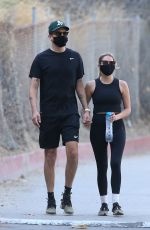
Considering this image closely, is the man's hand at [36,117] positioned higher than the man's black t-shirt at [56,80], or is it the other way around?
the man's black t-shirt at [56,80]

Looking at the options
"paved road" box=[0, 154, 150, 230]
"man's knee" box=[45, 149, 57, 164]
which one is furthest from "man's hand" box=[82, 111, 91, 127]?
"paved road" box=[0, 154, 150, 230]

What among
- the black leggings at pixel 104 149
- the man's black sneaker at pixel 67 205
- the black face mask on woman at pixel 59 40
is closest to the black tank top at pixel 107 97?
the black leggings at pixel 104 149

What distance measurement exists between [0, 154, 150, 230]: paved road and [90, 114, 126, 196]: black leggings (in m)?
0.38

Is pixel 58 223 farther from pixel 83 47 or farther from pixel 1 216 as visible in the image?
pixel 83 47

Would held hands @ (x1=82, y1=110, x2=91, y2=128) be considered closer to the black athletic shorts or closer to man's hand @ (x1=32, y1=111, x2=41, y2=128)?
the black athletic shorts

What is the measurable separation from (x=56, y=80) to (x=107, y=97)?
603mm

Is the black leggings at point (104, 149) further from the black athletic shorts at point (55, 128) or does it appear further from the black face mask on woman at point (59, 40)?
the black face mask on woman at point (59, 40)

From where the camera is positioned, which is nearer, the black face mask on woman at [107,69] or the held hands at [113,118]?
the held hands at [113,118]

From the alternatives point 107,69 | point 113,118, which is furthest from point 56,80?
point 113,118

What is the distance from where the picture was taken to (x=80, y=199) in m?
12.6

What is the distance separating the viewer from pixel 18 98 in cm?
1695

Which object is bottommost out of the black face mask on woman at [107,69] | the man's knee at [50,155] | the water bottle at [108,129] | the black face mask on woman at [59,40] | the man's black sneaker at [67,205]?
the man's black sneaker at [67,205]

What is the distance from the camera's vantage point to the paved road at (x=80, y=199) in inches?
395

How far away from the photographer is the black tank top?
1059cm
